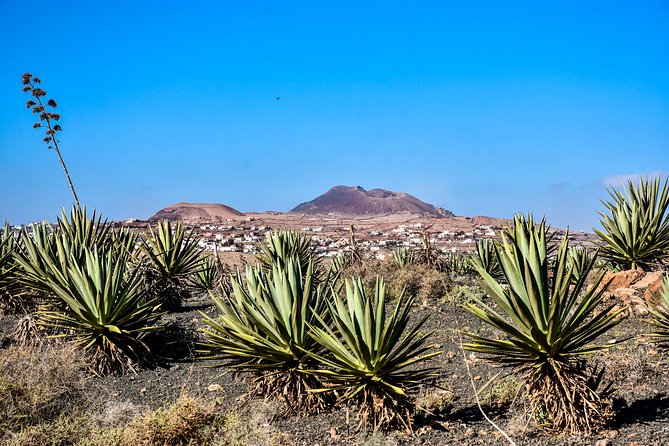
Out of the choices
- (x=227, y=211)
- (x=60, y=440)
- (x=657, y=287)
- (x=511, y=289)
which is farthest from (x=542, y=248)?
(x=227, y=211)

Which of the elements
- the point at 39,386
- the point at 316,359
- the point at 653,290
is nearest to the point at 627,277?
the point at 653,290

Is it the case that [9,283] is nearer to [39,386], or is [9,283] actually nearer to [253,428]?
[39,386]

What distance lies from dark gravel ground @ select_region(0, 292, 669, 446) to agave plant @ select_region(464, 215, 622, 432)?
26 centimetres

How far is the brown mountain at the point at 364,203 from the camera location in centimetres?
6844

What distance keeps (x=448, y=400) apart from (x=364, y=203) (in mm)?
65455

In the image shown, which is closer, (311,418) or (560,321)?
(560,321)

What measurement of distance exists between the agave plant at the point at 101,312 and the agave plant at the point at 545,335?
5128mm

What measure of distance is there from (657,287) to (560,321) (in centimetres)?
593

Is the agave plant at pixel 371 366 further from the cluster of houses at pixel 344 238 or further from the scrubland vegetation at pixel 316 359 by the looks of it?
the cluster of houses at pixel 344 238

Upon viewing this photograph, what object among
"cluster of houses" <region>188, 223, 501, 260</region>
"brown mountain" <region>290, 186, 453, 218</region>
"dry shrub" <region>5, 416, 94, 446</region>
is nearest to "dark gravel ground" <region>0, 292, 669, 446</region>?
"dry shrub" <region>5, 416, 94, 446</region>

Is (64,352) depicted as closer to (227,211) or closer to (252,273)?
(252,273)

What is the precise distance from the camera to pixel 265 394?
6.25 metres

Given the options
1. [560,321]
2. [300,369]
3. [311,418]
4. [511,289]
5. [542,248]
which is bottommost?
[311,418]

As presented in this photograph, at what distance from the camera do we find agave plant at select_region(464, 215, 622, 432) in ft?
16.4
